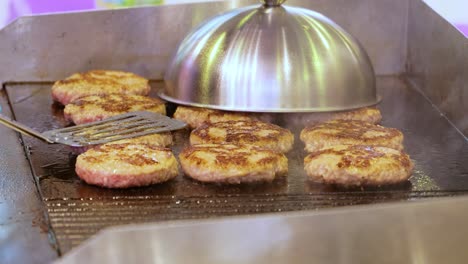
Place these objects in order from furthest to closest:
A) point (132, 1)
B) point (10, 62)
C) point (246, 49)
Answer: point (132, 1)
point (10, 62)
point (246, 49)

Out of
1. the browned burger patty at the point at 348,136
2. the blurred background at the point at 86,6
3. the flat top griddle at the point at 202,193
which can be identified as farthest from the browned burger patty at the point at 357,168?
the blurred background at the point at 86,6

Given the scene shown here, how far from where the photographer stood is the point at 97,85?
166 inches

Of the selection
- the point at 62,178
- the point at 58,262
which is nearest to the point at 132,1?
the point at 62,178

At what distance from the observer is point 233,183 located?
9.43 feet

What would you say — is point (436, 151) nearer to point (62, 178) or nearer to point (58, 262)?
point (62, 178)

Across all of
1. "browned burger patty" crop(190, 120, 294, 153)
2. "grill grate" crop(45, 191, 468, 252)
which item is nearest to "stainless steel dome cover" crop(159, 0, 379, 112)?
"browned burger patty" crop(190, 120, 294, 153)

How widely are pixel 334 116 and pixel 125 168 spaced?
1315 millimetres

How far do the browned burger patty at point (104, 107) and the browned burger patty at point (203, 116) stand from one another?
6.1 inches

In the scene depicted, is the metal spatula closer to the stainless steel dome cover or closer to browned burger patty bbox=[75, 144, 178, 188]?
browned burger patty bbox=[75, 144, 178, 188]

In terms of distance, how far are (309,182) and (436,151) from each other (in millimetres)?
738

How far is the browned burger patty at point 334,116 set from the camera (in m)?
3.76

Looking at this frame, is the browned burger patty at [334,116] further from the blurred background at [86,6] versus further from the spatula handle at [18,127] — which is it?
the blurred background at [86,6]

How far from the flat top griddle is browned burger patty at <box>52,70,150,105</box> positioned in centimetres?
72

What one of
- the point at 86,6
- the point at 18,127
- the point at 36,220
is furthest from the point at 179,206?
the point at 86,6
